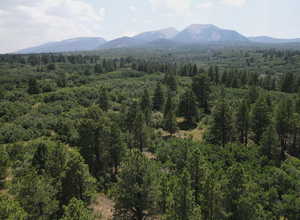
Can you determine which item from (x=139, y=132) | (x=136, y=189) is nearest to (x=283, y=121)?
(x=139, y=132)

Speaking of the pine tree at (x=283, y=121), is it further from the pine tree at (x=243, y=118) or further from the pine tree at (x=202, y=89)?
the pine tree at (x=202, y=89)

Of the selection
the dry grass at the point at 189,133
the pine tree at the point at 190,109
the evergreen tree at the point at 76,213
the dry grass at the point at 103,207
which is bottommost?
the dry grass at the point at 189,133

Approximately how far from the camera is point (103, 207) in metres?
23.3

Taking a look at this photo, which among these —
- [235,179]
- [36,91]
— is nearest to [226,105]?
[235,179]

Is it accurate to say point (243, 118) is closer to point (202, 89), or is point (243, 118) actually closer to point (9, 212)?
point (202, 89)

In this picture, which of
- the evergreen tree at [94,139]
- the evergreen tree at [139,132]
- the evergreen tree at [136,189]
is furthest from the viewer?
the evergreen tree at [139,132]

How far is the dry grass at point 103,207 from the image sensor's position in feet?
70.7

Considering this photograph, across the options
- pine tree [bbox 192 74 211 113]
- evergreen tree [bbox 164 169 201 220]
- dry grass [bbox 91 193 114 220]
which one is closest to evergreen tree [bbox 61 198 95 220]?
evergreen tree [bbox 164 169 201 220]

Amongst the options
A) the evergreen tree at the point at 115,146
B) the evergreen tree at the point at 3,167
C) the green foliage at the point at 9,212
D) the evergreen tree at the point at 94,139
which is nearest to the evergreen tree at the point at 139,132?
the evergreen tree at the point at 94,139

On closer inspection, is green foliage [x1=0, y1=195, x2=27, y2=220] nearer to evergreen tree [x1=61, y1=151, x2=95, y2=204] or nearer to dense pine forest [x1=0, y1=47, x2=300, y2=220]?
dense pine forest [x1=0, y1=47, x2=300, y2=220]

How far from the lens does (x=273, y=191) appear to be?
845 inches

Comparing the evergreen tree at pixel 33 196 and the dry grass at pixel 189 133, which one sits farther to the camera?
the dry grass at pixel 189 133

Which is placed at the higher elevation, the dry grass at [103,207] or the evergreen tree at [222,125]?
the evergreen tree at [222,125]

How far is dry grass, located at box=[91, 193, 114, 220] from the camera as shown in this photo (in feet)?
70.7
